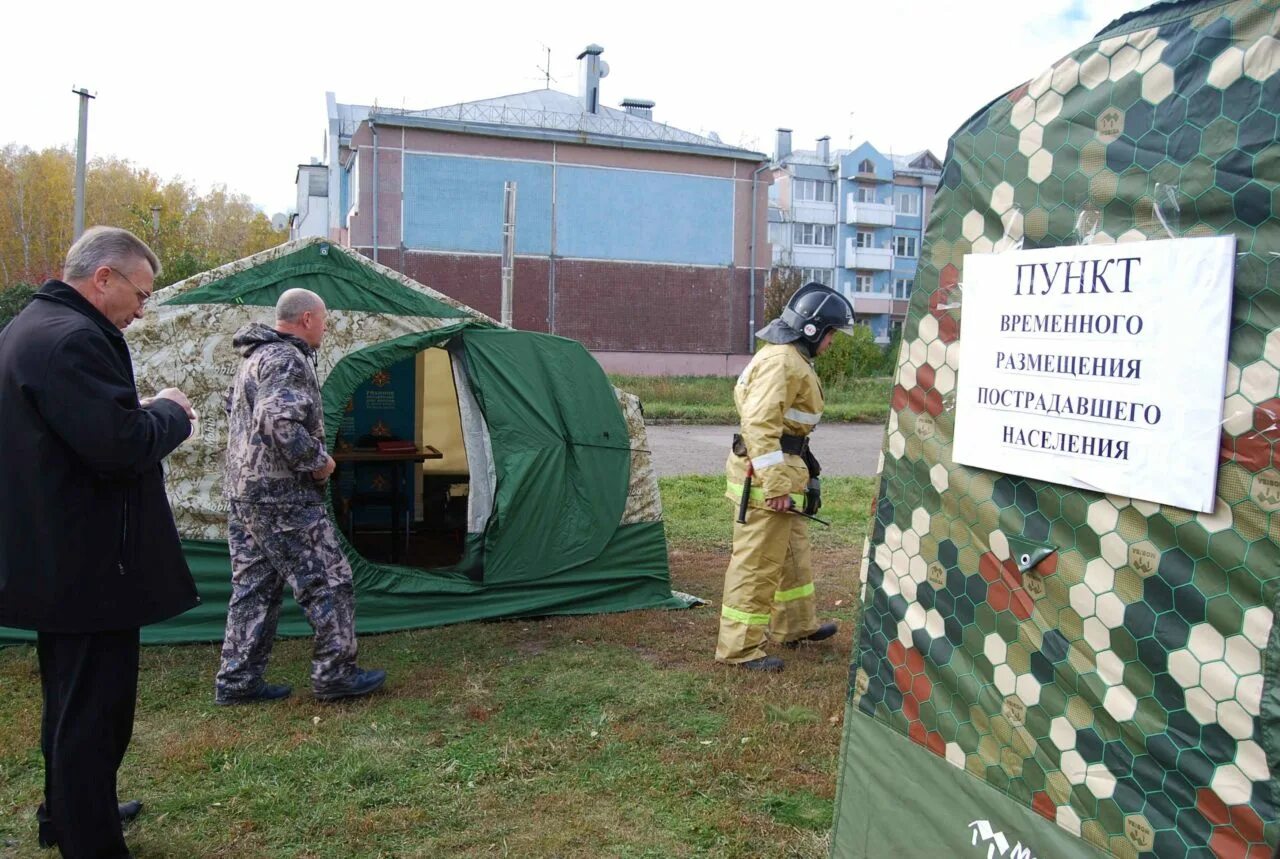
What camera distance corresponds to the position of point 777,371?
5.12 metres

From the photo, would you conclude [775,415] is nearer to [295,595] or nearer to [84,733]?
[295,595]

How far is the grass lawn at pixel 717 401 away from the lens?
21.6 metres

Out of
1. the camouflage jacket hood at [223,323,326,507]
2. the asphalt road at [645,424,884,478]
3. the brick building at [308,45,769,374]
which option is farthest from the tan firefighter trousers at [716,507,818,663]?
the brick building at [308,45,769,374]

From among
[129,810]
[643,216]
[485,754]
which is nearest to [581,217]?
[643,216]

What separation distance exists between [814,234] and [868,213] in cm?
287

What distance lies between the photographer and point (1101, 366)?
2.24 m

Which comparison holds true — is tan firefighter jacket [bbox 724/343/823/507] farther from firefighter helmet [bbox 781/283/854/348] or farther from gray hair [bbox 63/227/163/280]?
gray hair [bbox 63/227/163/280]

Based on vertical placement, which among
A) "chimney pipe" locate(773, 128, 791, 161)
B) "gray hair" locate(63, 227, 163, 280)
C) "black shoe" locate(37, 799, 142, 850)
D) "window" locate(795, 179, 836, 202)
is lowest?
"black shoe" locate(37, 799, 142, 850)

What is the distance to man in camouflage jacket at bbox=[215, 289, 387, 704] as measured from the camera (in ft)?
15.0

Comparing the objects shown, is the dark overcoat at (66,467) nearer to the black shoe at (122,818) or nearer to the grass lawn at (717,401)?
the black shoe at (122,818)

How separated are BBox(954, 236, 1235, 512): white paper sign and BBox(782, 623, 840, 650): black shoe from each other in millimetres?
3399

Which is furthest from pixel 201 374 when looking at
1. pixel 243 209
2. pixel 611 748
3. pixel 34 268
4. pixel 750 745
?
pixel 243 209

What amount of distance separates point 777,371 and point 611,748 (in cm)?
197

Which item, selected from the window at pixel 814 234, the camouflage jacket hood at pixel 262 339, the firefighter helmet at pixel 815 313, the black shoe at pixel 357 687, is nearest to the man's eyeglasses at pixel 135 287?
the camouflage jacket hood at pixel 262 339
